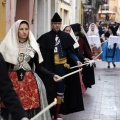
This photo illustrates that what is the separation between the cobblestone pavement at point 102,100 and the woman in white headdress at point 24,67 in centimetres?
288

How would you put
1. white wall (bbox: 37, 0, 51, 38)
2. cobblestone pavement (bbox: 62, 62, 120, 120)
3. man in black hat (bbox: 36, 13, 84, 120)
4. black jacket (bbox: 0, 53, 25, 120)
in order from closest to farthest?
black jacket (bbox: 0, 53, 25, 120), man in black hat (bbox: 36, 13, 84, 120), cobblestone pavement (bbox: 62, 62, 120, 120), white wall (bbox: 37, 0, 51, 38)

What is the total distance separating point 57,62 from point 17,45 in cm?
202

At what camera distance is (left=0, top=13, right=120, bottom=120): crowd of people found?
435 centimetres

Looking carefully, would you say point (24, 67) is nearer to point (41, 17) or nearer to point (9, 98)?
point (9, 98)

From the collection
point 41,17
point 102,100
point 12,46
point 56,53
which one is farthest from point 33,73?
point 41,17

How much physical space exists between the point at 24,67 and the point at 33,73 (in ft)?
0.48

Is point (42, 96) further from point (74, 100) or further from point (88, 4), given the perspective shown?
point (88, 4)

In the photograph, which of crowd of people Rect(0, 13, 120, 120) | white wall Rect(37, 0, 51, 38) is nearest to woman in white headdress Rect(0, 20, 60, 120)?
crowd of people Rect(0, 13, 120, 120)

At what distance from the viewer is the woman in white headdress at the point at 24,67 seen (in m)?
6.86

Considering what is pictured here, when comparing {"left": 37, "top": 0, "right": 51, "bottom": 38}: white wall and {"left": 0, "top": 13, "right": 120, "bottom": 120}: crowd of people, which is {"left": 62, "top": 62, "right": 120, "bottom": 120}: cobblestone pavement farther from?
{"left": 37, "top": 0, "right": 51, "bottom": 38}: white wall

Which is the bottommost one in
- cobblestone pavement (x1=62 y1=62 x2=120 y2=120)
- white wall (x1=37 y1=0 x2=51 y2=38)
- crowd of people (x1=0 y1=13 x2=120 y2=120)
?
cobblestone pavement (x1=62 y1=62 x2=120 y2=120)

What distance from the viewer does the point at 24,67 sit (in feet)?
22.9

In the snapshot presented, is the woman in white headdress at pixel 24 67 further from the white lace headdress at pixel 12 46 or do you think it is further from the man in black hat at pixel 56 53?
the man in black hat at pixel 56 53

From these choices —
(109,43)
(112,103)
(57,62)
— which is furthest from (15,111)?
(109,43)
